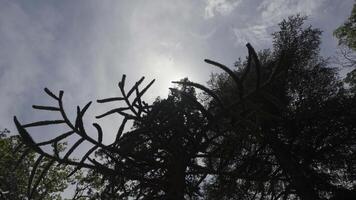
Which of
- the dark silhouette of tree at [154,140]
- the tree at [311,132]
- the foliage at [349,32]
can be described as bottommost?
the dark silhouette of tree at [154,140]

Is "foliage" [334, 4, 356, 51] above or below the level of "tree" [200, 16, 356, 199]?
above

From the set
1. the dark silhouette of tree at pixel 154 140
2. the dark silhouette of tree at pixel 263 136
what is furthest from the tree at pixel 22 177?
the dark silhouette of tree at pixel 154 140

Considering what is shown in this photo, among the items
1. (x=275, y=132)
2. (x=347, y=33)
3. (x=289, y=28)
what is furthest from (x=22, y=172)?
(x=347, y=33)

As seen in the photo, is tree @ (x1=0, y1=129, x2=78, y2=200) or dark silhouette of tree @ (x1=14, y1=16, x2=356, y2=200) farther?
tree @ (x1=0, y1=129, x2=78, y2=200)

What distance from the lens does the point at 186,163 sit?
445 centimetres

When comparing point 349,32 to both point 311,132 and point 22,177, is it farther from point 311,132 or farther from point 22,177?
point 22,177

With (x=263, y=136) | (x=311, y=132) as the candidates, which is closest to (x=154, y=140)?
(x=263, y=136)

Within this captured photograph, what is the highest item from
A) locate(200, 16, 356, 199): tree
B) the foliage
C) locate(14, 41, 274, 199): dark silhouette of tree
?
the foliage

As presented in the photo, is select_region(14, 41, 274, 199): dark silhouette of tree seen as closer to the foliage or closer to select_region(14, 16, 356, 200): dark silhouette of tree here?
select_region(14, 16, 356, 200): dark silhouette of tree

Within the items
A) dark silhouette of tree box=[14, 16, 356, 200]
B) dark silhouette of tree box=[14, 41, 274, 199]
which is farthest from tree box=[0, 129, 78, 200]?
dark silhouette of tree box=[14, 41, 274, 199]

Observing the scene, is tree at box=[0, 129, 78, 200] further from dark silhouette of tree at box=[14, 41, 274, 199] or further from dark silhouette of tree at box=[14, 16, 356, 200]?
dark silhouette of tree at box=[14, 41, 274, 199]

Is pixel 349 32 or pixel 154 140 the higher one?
pixel 349 32

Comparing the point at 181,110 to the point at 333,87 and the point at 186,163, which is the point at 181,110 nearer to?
the point at 186,163

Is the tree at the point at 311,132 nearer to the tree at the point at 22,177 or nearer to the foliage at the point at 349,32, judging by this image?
the foliage at the point at 349,32
